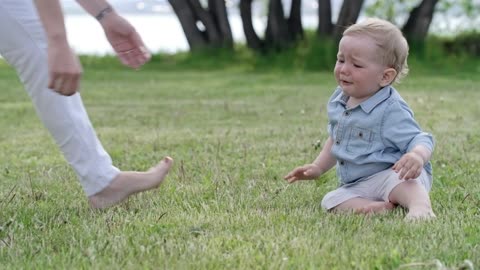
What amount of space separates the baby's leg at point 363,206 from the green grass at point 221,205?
4.5 inches

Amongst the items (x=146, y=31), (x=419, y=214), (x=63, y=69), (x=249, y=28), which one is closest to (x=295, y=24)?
(x=249, y=28)

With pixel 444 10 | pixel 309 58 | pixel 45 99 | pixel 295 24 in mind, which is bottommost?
pixel 444 10

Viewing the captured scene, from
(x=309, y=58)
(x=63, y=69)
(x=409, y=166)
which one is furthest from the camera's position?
(x=309, y=58)

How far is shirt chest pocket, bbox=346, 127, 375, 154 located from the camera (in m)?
3.92

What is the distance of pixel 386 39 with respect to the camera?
3.85 metres

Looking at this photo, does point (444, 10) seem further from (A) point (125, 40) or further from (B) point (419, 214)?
(A) point (125, 40)

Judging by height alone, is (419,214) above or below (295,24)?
above

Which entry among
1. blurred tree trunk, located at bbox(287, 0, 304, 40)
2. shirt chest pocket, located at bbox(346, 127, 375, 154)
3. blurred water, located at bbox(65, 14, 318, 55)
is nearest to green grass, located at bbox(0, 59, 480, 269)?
shirt chest pocket, located at bbox(346, 127, 375, 154)

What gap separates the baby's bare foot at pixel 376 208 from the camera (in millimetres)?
3795

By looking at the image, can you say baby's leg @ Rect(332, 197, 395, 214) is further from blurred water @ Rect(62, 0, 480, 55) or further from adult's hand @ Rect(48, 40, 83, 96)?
blurred water @ Rect(62, 0, 480, 55)

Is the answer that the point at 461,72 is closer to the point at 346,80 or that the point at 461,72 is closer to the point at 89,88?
the point at 89,88

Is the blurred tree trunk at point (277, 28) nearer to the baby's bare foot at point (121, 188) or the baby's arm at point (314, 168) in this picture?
the baby's arm at point (314, 168)

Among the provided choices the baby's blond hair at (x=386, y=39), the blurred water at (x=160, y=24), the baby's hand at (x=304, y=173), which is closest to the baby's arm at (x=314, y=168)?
the baby's hand at (x=304, y=173)

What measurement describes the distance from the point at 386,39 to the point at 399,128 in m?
0.37
